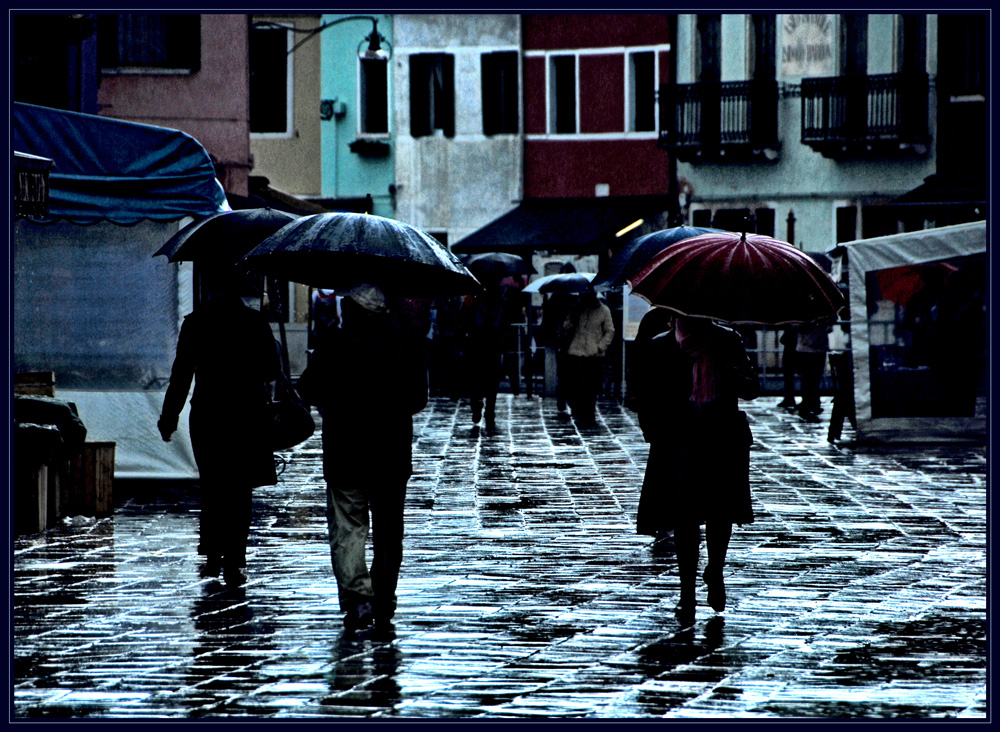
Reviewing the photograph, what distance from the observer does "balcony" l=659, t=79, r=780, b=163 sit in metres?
33.6

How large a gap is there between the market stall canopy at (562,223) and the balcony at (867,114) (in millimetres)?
Answer: 3800

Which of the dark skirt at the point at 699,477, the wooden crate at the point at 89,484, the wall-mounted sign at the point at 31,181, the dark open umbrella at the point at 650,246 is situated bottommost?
the wooden crate at the point at 89,484

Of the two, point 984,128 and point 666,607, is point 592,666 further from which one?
point 984,128

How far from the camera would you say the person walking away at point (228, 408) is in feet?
28.1

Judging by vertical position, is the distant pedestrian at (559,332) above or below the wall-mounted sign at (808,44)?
below

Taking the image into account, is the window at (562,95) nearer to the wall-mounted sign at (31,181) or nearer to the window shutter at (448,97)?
the window shutter at (448,97)

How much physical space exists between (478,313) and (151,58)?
6241 millimetres

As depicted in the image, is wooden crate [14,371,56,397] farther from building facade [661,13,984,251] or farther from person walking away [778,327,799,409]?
building facade [661,13,984,251]

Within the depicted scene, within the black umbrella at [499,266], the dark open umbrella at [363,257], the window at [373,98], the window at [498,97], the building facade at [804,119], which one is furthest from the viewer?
the window at [373,98]

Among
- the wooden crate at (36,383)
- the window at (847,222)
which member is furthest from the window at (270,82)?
the wooden crate at (36,383)

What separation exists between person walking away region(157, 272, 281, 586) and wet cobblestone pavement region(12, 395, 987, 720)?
0.32 metres

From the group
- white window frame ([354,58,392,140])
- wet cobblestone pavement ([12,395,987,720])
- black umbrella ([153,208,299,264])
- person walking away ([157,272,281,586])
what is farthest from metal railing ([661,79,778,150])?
person walking away ([157,272,281,586])

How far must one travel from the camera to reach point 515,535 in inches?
411

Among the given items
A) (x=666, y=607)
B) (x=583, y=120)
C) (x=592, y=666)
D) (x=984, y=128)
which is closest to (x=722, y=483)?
(x=666, y=607)
